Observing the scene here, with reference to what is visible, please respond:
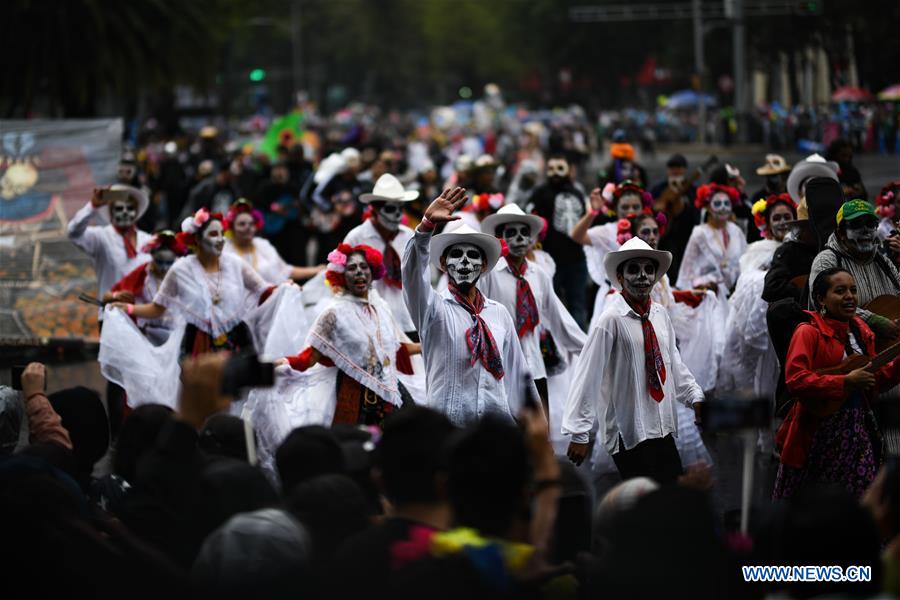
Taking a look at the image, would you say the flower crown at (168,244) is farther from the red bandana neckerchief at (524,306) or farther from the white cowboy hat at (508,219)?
the red bandana neckerchief at (524,306)

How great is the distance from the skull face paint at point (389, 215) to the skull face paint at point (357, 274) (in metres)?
2.92

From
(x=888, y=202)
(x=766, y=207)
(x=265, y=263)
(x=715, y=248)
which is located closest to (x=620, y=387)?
(x=766, y=207)

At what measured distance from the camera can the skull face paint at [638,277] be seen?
8414 mm

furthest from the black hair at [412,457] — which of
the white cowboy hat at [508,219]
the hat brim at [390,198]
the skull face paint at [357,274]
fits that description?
the hat brim at [390,198]

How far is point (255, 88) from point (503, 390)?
6733cm

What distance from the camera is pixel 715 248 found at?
12.1 meters

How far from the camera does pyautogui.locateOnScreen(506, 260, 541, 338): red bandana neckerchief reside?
997 cm

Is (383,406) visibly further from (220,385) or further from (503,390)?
(220,385)

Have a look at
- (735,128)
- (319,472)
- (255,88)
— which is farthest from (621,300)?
(255,88)

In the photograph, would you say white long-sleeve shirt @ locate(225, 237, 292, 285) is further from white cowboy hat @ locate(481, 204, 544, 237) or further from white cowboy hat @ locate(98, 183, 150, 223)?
white cowboy hat @ locate(481, 204, 544, 237)

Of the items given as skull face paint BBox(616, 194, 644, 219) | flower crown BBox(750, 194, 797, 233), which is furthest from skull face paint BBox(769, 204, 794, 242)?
skull face paint BBox(616, 194, 644, 219)

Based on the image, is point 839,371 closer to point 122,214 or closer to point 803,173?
point 803,173

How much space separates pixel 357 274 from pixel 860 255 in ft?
9.57

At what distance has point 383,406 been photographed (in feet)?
30.2
